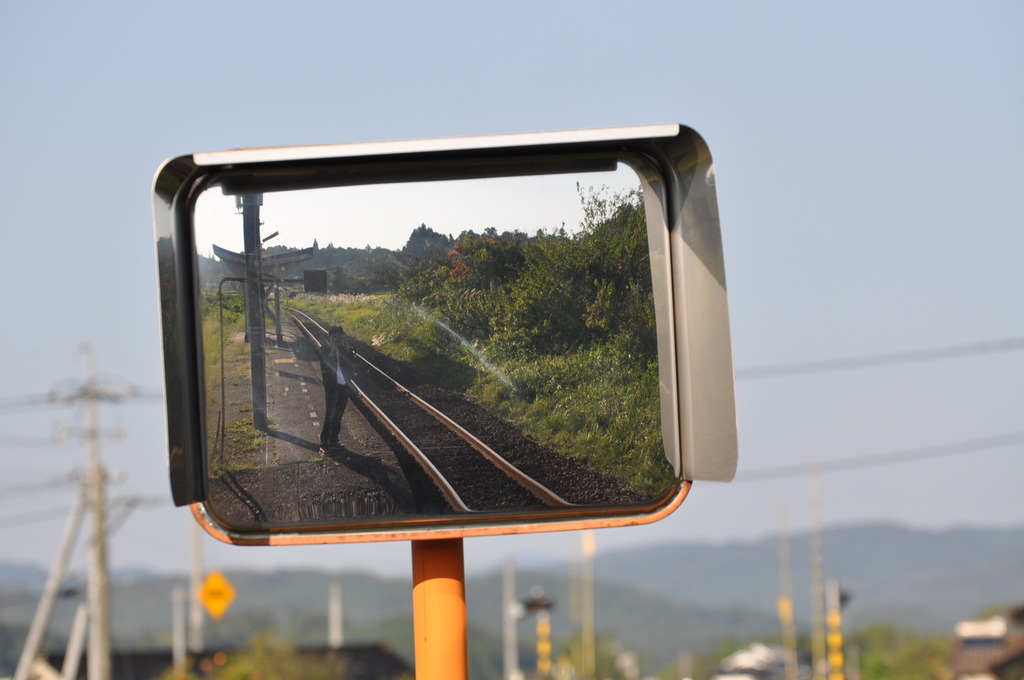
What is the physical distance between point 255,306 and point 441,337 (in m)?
0.37

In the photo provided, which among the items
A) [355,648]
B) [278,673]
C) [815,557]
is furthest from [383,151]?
[355,648]

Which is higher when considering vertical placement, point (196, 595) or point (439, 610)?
point (439, 610)

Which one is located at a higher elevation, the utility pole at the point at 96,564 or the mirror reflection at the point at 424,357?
the mirror reflection at the point at 424,357

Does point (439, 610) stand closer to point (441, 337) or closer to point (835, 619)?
A: point (441, 337)

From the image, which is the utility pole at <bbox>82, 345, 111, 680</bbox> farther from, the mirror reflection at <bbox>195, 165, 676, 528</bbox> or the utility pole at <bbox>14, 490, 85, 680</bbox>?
the mirror reflection at <bbox>195, 165, 676, 528</bbox>

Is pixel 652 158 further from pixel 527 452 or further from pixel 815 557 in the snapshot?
pixel 815 557

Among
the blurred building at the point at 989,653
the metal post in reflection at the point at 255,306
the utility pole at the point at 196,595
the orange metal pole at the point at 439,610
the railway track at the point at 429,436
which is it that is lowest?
the blurred building at the point at 989,653

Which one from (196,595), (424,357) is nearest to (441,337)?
(424,357)

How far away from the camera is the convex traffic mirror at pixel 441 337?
6.72 feet

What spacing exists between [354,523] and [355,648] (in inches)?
1647

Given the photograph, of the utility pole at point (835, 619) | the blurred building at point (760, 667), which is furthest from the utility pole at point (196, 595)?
the blurred building at point (760, 667)

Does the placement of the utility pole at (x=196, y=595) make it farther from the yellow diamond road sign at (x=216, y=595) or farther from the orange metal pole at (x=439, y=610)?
the orange metal pole at (x=439, y=610)

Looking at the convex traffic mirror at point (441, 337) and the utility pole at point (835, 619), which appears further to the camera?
the utility pole at point (835, 619)

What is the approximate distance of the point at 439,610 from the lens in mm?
2273
